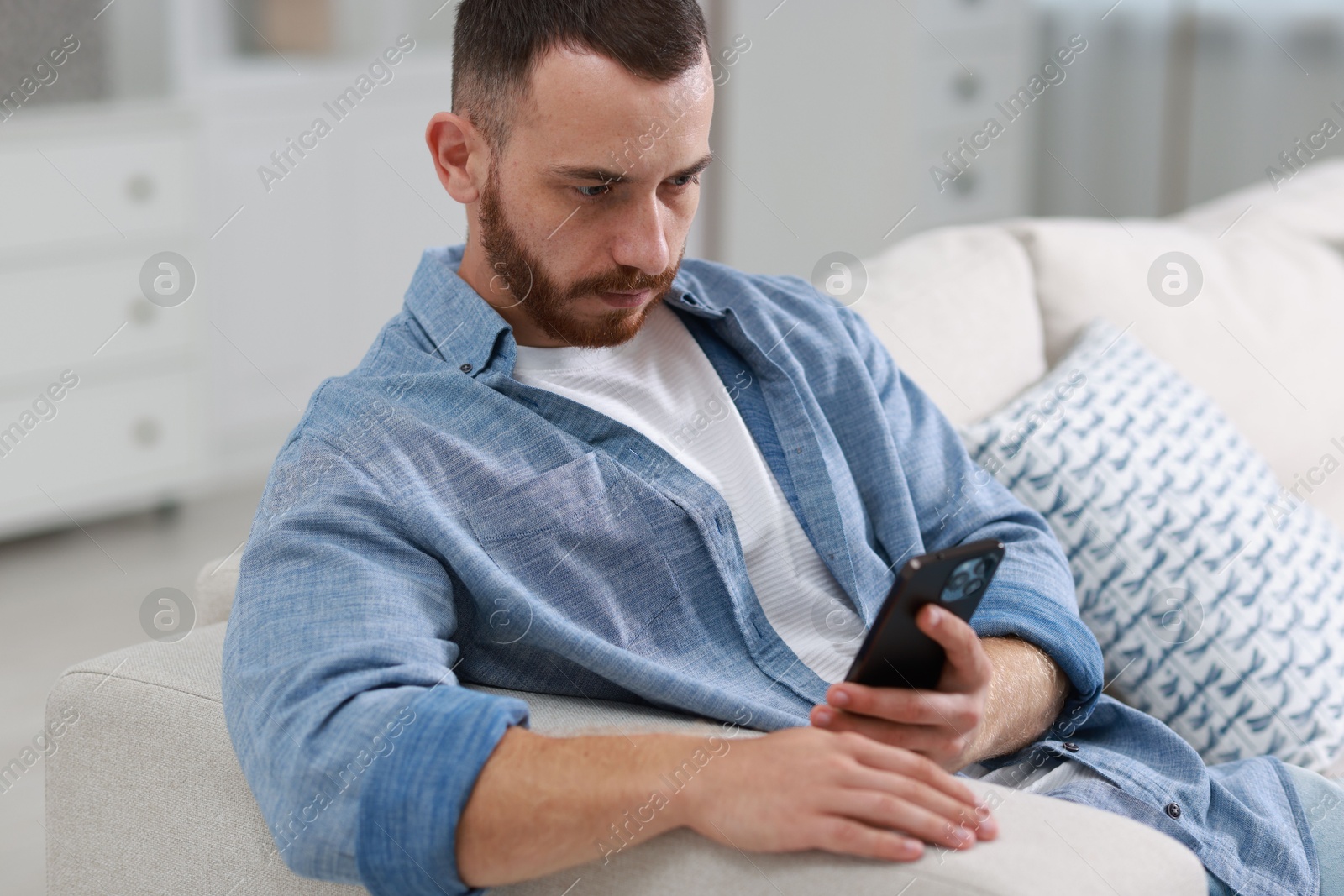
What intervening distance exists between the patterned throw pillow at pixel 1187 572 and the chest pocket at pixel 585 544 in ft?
1.57

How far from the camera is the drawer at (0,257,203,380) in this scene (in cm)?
273

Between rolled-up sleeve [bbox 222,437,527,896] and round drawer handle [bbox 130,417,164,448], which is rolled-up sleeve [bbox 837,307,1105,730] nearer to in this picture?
rolled-up sleeve [bbox 222,437,527,896]

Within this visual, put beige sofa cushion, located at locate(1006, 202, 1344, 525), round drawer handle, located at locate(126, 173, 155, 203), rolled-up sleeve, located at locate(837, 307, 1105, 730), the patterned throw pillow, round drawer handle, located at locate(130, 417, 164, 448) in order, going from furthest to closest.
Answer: round drawer handle, located at locate(130, 417, 164, 448), round drawer handle, located at locate(126, 173, 155, 203), beige sofa cushion, located at locate(1006, 202, 1344, 525), the patterned throw pillow, rolled-up sleeve, located at locate(837, 307, 1105, 730)

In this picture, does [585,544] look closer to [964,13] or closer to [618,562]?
[618,562]

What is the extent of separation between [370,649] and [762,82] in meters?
3.12

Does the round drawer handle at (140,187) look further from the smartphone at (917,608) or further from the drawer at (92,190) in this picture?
the smartphone at (917,608)

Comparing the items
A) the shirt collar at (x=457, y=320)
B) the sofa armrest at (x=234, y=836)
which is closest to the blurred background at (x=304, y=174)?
the sofa armrest at (x=234, y=836)

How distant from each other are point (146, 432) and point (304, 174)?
2.62 ft

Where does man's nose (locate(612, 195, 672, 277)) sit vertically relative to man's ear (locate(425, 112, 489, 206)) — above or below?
below

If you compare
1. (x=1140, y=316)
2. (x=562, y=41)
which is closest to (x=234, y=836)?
(x=562, y=41)

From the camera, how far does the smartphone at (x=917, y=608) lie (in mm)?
806

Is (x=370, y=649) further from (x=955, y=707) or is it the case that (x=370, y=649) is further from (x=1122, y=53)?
(x=1122, y=53)

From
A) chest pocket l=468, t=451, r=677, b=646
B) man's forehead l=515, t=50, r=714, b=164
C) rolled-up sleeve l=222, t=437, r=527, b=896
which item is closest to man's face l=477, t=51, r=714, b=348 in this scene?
man's forehead l=515, t=50, r=714, b=164

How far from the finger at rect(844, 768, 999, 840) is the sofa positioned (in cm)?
2
